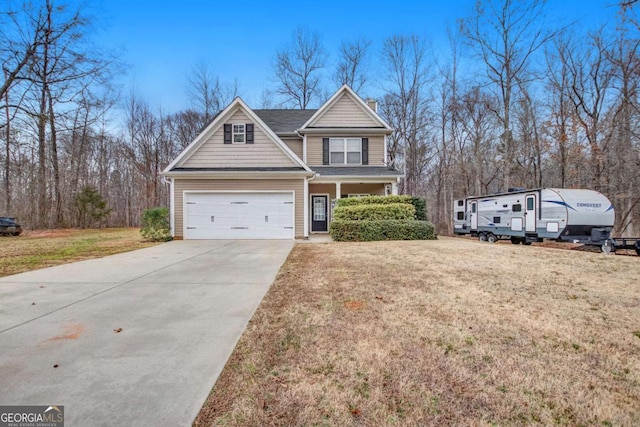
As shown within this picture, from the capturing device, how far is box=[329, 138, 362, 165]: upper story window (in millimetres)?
16922

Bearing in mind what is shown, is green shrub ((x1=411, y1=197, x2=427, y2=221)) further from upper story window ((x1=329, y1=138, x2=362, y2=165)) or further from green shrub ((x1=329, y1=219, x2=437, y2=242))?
upper story window ((x1=329, y1=138, x2=362, y2=165))

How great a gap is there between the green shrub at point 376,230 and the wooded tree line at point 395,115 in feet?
26.0

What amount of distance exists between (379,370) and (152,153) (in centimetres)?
3334

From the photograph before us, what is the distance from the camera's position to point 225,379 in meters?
2.40

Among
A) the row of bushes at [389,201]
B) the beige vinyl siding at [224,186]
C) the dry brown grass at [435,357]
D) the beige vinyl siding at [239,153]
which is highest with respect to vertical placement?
the beige vinyl siding at [239,153]

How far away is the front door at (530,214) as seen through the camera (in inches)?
526

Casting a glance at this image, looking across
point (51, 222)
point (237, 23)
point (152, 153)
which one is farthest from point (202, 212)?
point (152, 153)

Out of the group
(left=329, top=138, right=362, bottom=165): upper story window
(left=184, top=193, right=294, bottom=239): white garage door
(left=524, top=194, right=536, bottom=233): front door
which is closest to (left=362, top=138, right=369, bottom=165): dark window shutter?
(left=329, top=138, right=362, bottom=165): upper story window

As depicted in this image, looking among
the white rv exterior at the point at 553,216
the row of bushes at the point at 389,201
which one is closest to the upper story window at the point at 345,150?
the row of bushes at the point at 389,201

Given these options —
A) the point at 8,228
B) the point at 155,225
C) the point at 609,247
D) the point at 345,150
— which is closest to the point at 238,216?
the point at 155,225

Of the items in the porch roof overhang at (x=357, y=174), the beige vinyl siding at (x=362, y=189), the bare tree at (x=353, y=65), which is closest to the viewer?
the porch roof overhang at (x=357, y=174)

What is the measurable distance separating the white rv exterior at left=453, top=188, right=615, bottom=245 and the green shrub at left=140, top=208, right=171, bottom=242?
15540 millimetres

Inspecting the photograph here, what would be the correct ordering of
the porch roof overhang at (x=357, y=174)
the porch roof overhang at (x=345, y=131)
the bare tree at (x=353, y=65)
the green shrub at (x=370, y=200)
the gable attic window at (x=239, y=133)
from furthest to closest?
the bare tree at (x=353, y=65) → the porch roof overhang at (x=345, y=131) → the porch roof overhang at (x=357, y=174) → the gable attic window at (x=239, y=133) → the green shrub at (x=370, y=200)

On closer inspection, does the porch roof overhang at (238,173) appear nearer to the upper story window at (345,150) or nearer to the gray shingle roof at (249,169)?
the gray shingle roof at (249,169)
